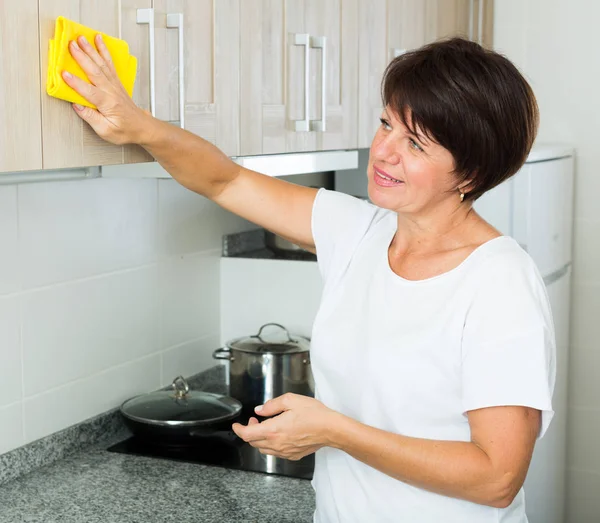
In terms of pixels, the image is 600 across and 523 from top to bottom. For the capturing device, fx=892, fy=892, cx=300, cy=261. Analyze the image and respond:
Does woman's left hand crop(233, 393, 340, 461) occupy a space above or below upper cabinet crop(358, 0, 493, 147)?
below

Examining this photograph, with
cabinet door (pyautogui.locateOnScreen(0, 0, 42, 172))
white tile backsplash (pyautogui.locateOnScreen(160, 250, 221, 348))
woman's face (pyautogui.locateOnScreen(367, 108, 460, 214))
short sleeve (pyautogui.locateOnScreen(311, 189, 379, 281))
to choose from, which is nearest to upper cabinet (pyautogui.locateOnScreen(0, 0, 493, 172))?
cabinet door (pyautogui.locateOnScreen(0, 0, 42, 172))

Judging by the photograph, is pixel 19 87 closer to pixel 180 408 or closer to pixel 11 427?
pixel 11 427

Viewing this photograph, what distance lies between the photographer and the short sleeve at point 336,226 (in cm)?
152

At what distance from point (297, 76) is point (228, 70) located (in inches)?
10.6

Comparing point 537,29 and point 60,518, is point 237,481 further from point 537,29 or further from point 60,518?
point 537,29

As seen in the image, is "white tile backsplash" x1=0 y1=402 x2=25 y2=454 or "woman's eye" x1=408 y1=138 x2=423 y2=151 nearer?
"woman's eye" x1=408 y1=138 x2=423 y2=151

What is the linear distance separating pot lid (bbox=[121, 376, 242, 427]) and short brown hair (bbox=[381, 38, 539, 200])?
2.88ft

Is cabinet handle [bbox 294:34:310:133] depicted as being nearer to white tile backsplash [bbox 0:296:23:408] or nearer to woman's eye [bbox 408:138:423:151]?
woman's eye [bbox 408:138:423:151]

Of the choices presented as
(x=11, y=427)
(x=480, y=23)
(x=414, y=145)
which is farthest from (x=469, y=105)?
(x=480, y=23)

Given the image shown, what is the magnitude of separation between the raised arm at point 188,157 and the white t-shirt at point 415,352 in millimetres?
52

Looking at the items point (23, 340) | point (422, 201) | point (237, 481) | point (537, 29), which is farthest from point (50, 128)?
point (537, 29)

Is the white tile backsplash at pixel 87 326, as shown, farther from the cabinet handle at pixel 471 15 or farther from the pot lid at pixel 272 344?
the cabinet handle at pixel 471 15

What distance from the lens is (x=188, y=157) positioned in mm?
1383

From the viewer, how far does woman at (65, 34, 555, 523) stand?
48.3 inches
